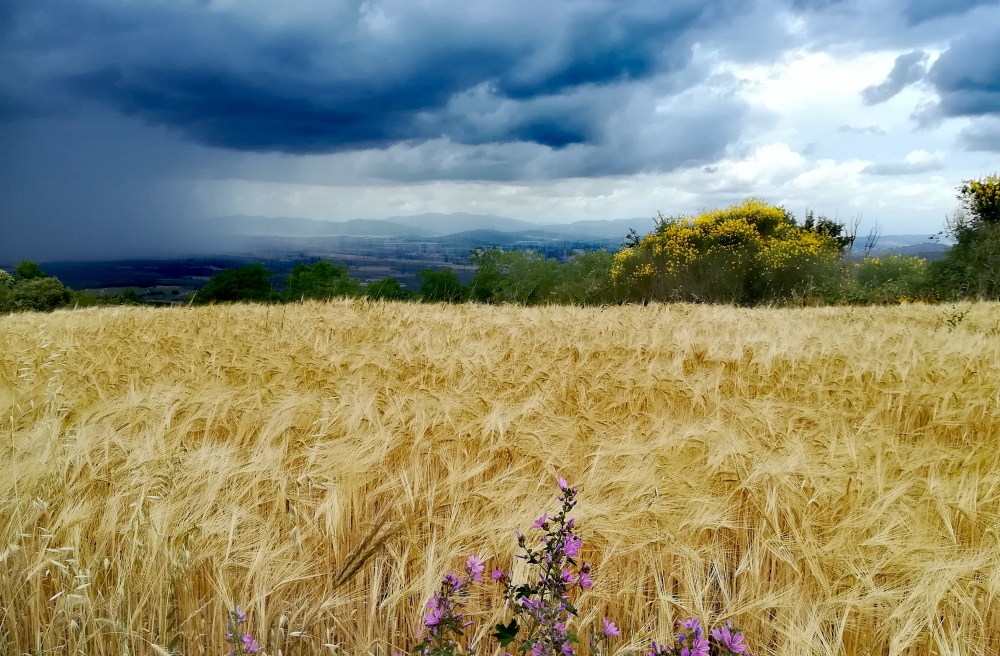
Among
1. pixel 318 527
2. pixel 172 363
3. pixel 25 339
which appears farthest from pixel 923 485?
pixel 25 339

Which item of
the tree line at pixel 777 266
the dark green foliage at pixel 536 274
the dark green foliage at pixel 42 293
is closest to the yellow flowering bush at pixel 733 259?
the tree line at pixel 777 266

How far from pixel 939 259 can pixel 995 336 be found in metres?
14.7

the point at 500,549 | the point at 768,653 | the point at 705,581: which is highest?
the point at 500,549

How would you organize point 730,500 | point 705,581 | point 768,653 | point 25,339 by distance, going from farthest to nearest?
point 25,339, point 730,500, point 705,581, point 768,653

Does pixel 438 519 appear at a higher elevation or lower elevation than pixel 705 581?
higher

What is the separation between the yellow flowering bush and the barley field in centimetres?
1412

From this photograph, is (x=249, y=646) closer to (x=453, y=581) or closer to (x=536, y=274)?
(x=453, y=581)

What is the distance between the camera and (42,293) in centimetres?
3272

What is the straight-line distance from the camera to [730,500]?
64.6 inches

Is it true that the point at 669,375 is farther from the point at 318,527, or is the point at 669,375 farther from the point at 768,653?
the point at 318,527

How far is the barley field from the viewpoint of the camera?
1343 millimetres

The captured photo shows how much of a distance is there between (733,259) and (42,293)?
36.2m

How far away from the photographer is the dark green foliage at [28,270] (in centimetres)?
3841

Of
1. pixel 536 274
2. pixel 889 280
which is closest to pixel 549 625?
pixel 889 280
